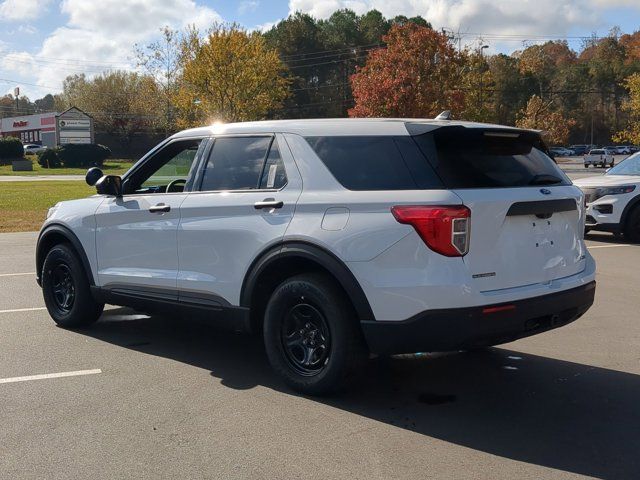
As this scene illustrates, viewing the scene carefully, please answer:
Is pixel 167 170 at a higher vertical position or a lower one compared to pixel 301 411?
higher

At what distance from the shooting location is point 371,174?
178 inches

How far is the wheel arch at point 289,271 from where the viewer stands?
4352mm

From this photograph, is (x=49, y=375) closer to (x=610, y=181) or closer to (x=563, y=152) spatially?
(x=610, y=181)

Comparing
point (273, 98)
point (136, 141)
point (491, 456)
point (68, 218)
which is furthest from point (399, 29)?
point (136, 141)

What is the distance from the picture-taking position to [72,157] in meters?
62.3

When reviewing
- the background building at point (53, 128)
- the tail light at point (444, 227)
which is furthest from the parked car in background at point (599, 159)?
the tail light at point (444, 227)

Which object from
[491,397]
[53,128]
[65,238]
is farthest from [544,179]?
[53,128]

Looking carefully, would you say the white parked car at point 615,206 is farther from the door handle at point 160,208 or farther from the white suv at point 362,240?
the door handle at point 160,208

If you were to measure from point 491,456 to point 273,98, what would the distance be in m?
41.9

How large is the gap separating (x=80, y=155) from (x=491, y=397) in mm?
62727

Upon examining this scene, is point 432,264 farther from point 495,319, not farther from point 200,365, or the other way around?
point 200,365

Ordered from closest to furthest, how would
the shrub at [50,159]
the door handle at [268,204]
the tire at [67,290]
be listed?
1. the door handle at [268,204]
2. the tire at [67,290]
3. the shrub at [50,159]

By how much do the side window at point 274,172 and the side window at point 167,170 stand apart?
0.91m

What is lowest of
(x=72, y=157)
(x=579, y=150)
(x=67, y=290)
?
(x=67, y=290)
